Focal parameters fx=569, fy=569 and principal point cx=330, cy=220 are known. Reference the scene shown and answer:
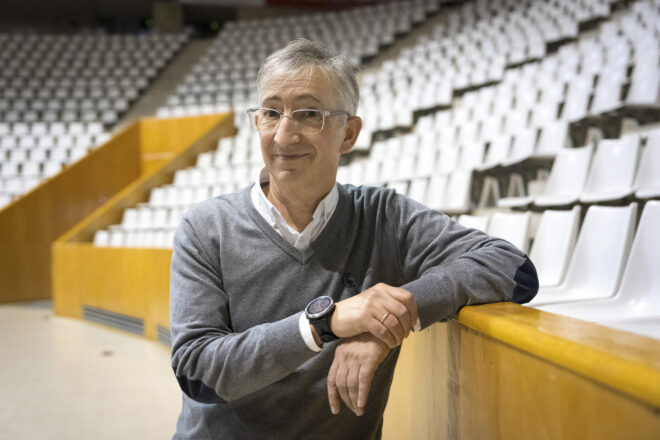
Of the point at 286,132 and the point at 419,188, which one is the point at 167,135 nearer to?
the point at 419,188

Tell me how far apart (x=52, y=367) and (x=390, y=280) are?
1164 mm

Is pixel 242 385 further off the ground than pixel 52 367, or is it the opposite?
pixel 242 385

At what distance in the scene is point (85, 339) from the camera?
5.45 feet

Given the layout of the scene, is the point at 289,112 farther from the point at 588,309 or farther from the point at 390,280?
the point at 588,309

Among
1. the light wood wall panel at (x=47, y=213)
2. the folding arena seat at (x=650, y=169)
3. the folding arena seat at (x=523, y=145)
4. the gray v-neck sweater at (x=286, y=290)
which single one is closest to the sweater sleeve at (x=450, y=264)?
the gray v-neck sweater at (x=286, y=290)

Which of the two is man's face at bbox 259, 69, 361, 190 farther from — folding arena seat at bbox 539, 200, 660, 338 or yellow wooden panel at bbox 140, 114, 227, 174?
yellow wooden panel at bbox 140, 114, 227, 174

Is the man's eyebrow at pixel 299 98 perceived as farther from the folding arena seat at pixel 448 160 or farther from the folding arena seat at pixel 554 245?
the folding arena seat at pixel 448 160

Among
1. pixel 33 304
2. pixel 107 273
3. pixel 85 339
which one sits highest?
pixel 107 273

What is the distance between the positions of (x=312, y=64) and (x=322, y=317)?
0.20 m

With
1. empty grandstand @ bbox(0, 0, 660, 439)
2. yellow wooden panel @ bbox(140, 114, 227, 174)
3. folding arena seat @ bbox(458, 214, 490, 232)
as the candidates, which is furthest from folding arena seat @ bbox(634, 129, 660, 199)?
yellow wooden panel @ bbox(140, 114, 227, 174)

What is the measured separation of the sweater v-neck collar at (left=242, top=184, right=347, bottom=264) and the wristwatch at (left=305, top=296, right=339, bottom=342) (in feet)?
0.23

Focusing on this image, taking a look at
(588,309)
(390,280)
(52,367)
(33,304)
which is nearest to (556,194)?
(588,309)

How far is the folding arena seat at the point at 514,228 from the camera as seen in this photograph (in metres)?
0.94

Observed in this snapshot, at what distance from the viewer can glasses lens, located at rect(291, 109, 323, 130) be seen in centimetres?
46
